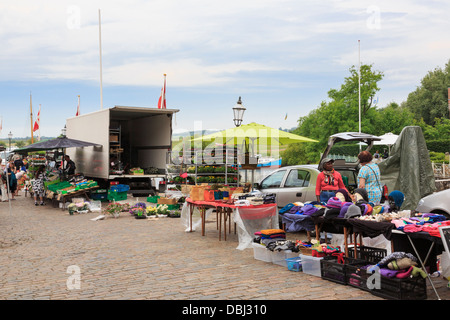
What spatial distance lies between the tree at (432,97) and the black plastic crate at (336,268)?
5127 cm

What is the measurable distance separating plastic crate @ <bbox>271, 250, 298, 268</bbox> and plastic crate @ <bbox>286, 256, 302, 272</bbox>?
0.60 ft

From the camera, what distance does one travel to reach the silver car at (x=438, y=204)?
8.82 meters

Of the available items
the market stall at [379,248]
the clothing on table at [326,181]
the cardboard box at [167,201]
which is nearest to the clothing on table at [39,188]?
the cardboard box at [167,201]

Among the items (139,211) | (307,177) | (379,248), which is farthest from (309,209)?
(139,211)

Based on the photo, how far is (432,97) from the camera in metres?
55.5

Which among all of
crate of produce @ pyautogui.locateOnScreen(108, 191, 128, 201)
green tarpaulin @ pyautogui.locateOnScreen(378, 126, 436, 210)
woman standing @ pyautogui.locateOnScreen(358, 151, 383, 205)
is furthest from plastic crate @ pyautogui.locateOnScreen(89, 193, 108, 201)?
woman standing @ pyautogui.locateOnScreen(358, 151, 383, 205)

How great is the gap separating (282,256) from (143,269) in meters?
2.26

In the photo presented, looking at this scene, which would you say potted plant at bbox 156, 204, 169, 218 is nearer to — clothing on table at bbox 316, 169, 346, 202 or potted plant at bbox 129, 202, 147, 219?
potted plant at bbox 129, 202, 147, 219

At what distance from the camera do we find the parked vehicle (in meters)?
11.2

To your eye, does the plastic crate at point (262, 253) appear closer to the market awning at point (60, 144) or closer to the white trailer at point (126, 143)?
the white trailer at point (126, 143)

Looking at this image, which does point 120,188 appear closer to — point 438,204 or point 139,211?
point 139,211

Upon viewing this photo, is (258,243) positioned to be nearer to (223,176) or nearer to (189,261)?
(189,261)
